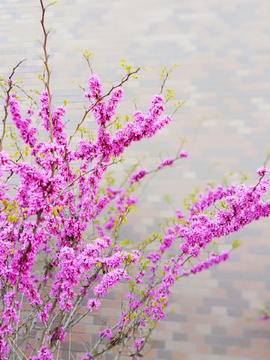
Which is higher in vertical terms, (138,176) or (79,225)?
(138,176)

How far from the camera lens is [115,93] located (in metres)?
1.56

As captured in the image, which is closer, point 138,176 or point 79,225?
point 79,225

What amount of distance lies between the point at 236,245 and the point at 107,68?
1.76 m

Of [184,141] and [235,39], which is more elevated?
[235,39]

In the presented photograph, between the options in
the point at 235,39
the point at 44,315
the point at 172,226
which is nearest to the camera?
the point at 44,315

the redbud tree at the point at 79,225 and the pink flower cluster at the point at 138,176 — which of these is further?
the pink flower cluster at the point at 138,176

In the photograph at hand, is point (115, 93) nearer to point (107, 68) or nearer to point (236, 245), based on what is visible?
point (107, 68)

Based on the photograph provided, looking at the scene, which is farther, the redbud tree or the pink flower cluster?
the pink flower cluster

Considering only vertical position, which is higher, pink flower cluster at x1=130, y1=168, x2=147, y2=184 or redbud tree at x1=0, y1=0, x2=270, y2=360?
pink flower cluster at x1=130, y1=168, x2=147, y2=184

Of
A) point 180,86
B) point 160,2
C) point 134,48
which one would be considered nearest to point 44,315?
point 180,86

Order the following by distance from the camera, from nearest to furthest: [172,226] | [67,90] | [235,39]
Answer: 1. [172,226]
2. [235,39]
3. [67,90]

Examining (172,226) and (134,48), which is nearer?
(172,226)

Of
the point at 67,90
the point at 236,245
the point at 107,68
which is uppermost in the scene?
the point at 107,68

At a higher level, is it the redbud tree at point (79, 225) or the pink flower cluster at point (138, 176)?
the pink flower cluster at point (138, 176)
